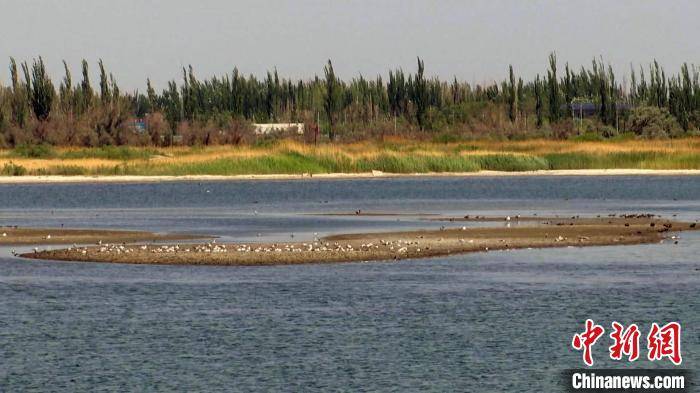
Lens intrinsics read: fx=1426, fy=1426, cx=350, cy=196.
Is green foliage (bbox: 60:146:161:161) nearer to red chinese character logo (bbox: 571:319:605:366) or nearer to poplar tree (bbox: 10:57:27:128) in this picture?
poplar tree (bbox: 10:57:27:128)

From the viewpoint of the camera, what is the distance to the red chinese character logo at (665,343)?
2274cm

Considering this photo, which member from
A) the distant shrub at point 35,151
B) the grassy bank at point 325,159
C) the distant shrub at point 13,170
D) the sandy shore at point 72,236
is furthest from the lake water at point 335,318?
the distant shrub at point 35,151

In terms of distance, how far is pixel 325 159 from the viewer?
104m

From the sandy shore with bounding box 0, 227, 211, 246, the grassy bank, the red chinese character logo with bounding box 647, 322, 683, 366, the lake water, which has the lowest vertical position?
the red chinese character logo with bounding box 647, 322, 683, 366

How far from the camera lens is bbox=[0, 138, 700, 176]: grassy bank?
100750mm

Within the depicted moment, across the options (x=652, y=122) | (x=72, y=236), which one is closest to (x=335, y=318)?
(x=72, y=236)

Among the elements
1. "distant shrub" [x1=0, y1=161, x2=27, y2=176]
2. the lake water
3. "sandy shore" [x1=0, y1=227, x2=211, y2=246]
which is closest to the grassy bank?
"distant shrub" [x1=0, y1=161, x2=27, y2=176]

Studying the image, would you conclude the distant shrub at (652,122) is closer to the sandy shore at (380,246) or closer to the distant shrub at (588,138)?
the distant shrub at (588,138)

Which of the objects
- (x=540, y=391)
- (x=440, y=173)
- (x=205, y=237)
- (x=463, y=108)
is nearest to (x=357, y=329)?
(x=540, y=391)

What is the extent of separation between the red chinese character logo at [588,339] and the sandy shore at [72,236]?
2289 centimetres

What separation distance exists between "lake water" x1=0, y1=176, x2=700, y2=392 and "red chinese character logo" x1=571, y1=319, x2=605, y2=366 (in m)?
0.18

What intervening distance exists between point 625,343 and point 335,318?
6115mm

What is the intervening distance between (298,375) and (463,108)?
149 m

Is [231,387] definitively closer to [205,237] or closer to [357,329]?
[357,329]
